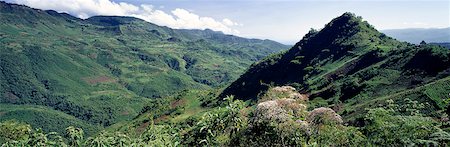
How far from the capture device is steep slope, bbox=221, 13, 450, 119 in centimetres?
8681

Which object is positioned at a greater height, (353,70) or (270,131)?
(270,131)

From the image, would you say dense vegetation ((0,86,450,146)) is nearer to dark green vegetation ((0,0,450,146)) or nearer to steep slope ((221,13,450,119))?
dark green vegetation ((0,0,450,146))

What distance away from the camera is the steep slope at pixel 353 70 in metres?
86.8

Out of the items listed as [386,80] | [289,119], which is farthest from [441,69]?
[289,119]

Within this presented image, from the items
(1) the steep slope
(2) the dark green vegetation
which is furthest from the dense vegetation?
(1) the steep slope

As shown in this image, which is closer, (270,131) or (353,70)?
(270,131)

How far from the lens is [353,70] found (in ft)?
402

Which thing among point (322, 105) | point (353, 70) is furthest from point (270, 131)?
point (353, 70)

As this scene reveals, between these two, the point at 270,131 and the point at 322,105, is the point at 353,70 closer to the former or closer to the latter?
the point at 322,105

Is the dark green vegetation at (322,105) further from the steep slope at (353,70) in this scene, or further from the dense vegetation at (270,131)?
the steep slope at (353,70)

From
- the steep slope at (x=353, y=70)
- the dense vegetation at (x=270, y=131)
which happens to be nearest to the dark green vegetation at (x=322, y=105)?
the dense vegetation at (x=270, y=131)

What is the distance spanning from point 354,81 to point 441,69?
23048mm

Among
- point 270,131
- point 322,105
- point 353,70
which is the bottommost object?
point 322,105

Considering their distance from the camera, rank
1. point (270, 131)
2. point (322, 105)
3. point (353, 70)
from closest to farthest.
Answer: point (270, 131)
point (322, 105)
point (353, 70)
